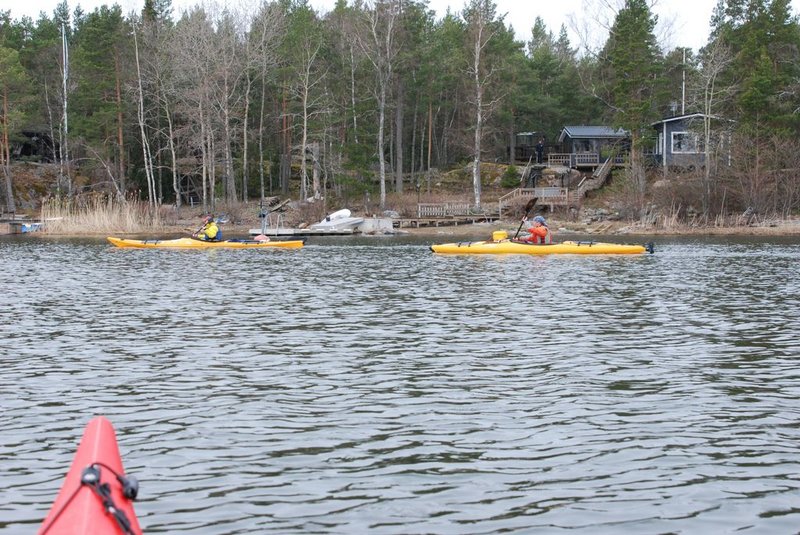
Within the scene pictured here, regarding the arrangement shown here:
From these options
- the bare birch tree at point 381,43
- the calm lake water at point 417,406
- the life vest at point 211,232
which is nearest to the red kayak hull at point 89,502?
the calm lake water at point 417,406

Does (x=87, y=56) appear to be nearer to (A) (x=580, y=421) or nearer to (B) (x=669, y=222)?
(B) (x=669, y=222)

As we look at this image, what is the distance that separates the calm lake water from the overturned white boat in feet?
84.6

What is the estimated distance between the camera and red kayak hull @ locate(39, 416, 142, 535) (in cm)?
498

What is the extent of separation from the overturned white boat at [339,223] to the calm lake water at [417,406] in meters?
25.8

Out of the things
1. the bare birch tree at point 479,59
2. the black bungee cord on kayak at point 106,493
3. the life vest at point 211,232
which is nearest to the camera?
the black bungee cord on kayak at point 106,493

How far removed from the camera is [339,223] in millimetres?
47250

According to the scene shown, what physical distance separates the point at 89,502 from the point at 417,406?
530 cm

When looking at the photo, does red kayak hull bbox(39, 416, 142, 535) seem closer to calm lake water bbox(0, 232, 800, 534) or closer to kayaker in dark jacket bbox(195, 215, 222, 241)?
calm lake water bbox(0, 232, 800, 534)

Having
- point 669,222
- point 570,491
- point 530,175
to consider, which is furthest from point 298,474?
point 530,175

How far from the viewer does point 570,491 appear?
739 cm

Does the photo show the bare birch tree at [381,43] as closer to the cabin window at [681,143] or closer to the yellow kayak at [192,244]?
the yellow kayak at [192,244]

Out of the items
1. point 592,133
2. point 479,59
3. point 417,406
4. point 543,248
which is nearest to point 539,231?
point 543,248

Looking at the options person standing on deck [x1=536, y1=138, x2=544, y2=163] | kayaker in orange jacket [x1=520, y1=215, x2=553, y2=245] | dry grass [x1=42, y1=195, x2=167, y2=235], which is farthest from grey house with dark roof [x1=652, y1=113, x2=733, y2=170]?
dry grass [x1=42, y1=195, x2=167, y2=235]

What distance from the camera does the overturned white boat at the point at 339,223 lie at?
4703 centimetres
